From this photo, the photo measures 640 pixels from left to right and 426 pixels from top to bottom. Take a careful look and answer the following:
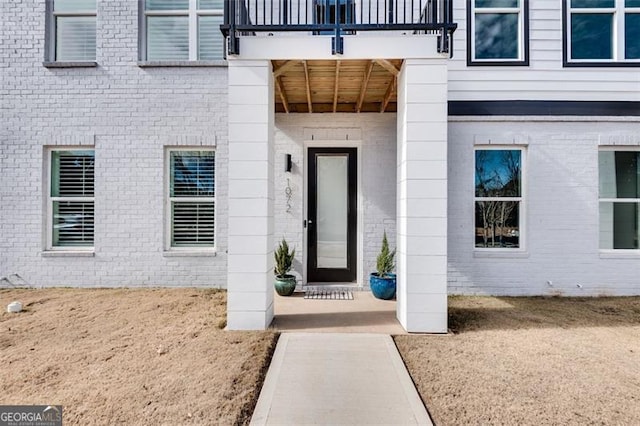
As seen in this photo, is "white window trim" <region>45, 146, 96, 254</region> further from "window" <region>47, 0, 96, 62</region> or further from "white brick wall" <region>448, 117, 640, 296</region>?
"white brick wall" <region>448, 117, 640, 296</region>

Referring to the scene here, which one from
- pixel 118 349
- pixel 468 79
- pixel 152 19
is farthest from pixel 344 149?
pixel 118 349

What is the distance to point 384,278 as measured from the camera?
16.9 ft

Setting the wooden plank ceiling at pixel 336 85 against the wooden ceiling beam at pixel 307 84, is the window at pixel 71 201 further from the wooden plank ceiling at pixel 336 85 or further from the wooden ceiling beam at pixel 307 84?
the wooden ceiling beam at pixel 307 84

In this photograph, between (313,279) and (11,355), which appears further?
(313,279)

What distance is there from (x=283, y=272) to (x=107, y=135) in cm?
362

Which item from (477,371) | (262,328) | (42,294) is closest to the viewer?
(477,371)

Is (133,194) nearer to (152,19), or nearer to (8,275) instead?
(8,275)

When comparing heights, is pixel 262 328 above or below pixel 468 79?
below

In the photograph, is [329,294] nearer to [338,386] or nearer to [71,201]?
[338,386]

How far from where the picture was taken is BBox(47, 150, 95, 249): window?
5.76m

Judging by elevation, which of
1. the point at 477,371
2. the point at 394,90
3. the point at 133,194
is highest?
the point at 394,90

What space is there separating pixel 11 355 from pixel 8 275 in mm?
3375

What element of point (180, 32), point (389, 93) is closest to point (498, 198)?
point (389, 93)

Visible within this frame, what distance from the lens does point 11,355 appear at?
3164 mm
